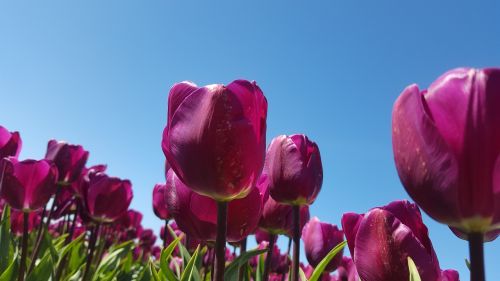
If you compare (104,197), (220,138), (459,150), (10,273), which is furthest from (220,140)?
(104,197)

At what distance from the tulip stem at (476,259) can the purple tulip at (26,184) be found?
246cm

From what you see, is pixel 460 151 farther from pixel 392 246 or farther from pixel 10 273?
pixel 10 273

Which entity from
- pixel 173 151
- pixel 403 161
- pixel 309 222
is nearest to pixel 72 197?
pixel 309 222

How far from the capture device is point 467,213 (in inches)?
30.5

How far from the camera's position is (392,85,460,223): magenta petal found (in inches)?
30.6

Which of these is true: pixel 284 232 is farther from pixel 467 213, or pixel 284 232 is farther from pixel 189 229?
pixel 467 213

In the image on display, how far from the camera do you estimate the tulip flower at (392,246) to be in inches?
43.4

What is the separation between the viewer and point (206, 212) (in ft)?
5.06

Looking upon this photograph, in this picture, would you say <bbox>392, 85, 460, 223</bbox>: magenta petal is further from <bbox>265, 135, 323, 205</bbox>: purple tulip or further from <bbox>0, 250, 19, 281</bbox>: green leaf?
<bbox>0, 250, 19, 281</bbox>: green leaf

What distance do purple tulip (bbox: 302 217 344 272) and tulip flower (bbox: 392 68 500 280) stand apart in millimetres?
1904

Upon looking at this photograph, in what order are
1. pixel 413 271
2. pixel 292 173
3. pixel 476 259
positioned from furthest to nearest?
pixel 292 173 → pixel 413 271 → pixel 476 259

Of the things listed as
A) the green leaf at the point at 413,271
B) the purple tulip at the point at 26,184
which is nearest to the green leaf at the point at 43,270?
the purple tulip at the point at 26,184

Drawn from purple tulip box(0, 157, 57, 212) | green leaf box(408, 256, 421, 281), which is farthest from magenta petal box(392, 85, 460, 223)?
purple tulip box(0, 157, 57, 212)

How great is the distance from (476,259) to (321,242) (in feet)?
6.55
